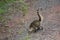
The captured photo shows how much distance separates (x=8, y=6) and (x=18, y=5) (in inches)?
34.8

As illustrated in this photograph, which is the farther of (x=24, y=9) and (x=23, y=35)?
(x=24, y=9)

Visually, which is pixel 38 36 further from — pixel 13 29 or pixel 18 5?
pixel 18 5

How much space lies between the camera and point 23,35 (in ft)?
24.0

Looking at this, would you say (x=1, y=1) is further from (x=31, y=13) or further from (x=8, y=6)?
(x=31, y=13)

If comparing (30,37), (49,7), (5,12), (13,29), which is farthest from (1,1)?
(49,7)

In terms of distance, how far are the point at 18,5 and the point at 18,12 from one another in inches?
12.6

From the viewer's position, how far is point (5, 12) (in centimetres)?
814

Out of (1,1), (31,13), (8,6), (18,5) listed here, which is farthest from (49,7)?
(1,1)

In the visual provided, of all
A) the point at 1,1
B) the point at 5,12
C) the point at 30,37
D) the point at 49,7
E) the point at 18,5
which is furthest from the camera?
the point at 49,7

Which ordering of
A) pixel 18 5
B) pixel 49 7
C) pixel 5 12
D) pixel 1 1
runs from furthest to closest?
1. pixel 49 7
2. pixel 18 5
3. pixel 5 12
4. pixel 1 1

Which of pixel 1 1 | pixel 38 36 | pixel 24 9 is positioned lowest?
pixel 38 36

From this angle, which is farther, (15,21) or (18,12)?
(18,12)

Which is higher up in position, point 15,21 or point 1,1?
point 1,1

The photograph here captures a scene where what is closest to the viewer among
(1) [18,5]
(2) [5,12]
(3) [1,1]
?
(3) [1,1]
